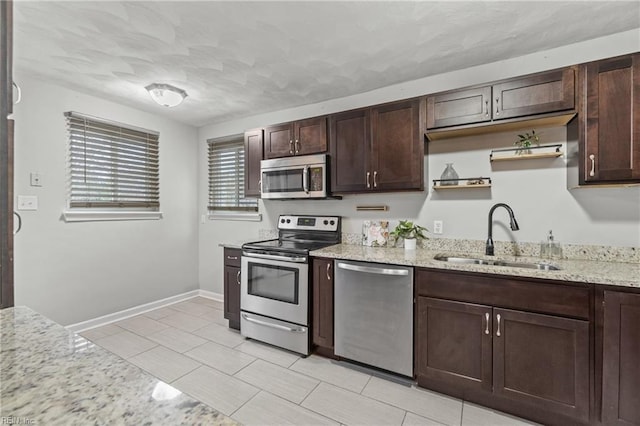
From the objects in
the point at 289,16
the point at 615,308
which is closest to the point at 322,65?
the point at 289,16

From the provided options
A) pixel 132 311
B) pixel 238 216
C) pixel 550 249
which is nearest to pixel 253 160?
pixel 238 216

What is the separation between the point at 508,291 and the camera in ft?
5.95

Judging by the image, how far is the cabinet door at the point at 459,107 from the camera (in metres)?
2.17

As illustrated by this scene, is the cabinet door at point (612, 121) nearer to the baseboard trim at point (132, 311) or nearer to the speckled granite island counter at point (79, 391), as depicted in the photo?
the speckled granite island counter at point (79, 391)

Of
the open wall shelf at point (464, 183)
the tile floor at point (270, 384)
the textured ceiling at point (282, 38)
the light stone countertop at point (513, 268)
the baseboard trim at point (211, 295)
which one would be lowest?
the tile floor at point (270, 384)

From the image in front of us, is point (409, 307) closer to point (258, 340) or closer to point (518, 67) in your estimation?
point (258, 340)

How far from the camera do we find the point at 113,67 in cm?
253

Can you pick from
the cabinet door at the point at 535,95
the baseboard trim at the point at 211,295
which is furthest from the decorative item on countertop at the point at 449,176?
the baseboard trim at the point at 211,295

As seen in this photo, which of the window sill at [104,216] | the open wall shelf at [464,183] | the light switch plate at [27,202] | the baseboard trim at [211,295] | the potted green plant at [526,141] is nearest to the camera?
the potted green plant at [526,141]

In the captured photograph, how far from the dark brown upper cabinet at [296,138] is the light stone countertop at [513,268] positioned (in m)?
1.08

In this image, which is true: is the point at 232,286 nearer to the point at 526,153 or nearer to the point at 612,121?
the point at 526,153

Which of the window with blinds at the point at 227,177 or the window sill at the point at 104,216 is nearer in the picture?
the window sill at the point at 104,216

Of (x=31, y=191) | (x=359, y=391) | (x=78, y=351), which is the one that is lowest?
(x=359, y=391)

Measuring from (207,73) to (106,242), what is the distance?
2218 mm
